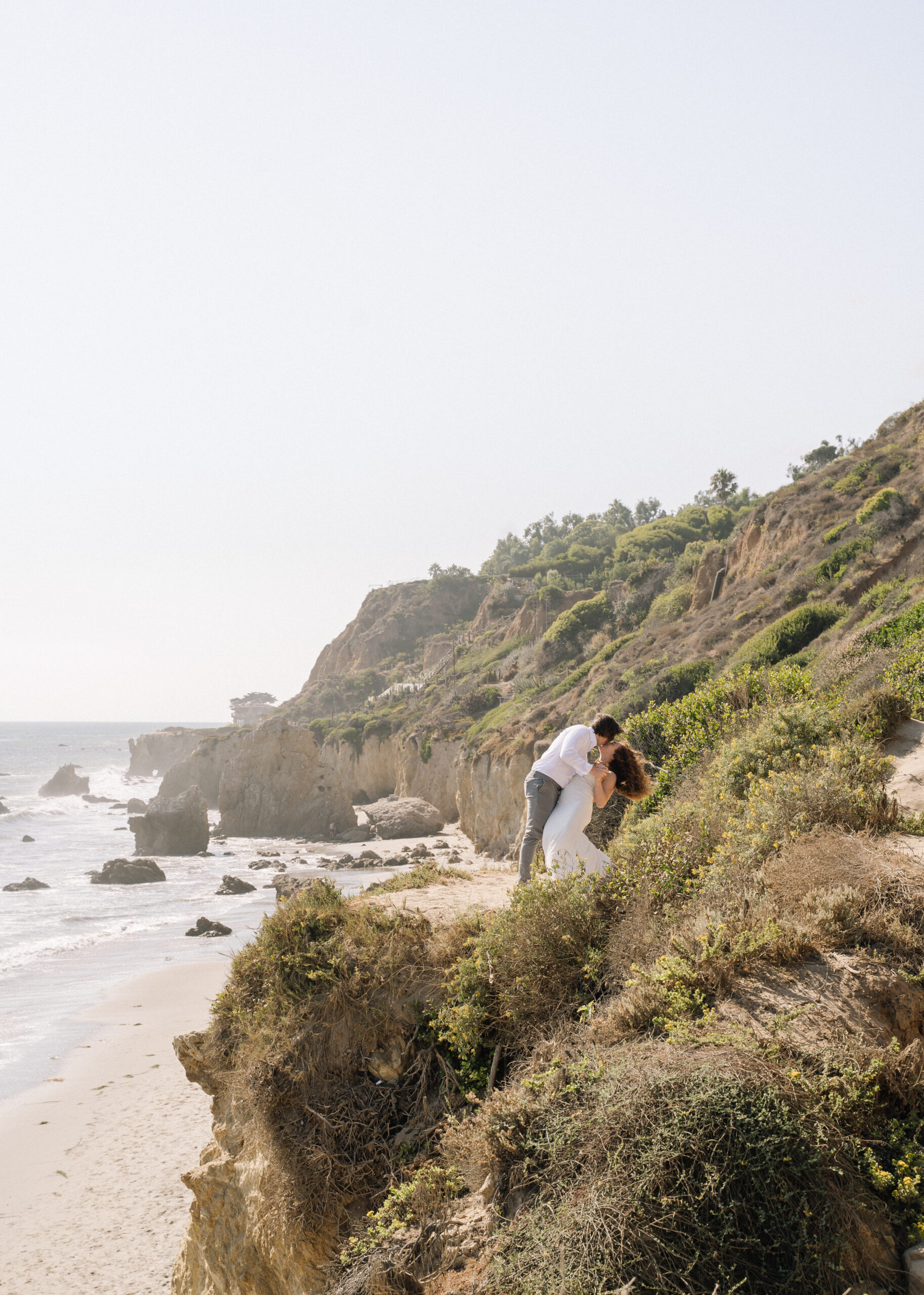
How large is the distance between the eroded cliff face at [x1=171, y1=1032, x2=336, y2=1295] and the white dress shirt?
128 inches

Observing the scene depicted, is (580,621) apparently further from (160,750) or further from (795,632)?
(160,750)

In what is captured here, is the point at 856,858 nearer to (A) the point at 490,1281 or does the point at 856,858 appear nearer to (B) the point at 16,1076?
(A) the point at 490,1281

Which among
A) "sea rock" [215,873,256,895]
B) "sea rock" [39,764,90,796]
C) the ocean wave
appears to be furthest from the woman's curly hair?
"sea rock" [39,764,90,796]

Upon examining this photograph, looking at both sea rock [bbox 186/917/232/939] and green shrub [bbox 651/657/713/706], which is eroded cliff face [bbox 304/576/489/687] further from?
green shrub [bbox 651/657/713/706]

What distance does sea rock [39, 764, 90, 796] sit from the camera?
8331 cm

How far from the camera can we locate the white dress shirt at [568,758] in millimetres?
6336

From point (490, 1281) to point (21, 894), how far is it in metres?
30.3

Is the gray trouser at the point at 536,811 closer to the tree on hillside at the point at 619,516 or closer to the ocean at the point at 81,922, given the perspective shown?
the ocean at the point at 81,922

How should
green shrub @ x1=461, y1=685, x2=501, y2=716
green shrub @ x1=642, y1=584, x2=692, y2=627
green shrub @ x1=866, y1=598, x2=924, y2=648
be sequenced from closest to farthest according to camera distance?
green shrub @ x1=866, y1=598, x2=924, y2=648 < green shrub @ x1=642, y1=584, x2=692, y2=627 < green shrub @ x1=461, y1=685, x2=501, y2=716

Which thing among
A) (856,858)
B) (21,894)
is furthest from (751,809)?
(21,894)

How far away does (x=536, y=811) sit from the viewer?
637 centimetres

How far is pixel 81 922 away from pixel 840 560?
25385 mm

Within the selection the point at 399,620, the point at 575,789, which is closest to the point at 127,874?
the point at 575,789

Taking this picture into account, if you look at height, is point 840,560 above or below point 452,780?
above
